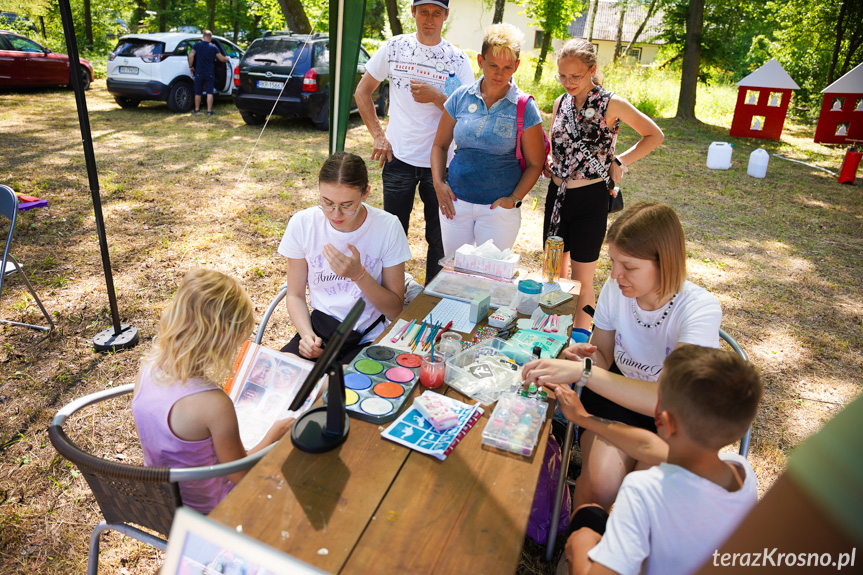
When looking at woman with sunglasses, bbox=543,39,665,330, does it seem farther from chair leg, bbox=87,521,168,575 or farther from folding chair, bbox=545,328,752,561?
chair leg, bbox=87,521,168,575

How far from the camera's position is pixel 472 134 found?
3.00 m

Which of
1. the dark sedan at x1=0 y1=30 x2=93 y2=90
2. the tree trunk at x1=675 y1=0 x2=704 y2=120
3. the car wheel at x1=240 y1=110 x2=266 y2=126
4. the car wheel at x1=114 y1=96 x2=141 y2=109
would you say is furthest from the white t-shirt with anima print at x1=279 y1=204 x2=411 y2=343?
the tree trunk at x1=675 y1=0 x2=704 y2=120

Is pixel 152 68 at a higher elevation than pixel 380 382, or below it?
higher

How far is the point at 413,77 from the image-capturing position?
3.40 meters

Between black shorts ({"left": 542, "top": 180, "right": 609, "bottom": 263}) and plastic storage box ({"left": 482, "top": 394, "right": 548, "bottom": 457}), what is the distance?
1646 mm

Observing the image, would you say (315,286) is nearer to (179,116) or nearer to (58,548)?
(58,548)

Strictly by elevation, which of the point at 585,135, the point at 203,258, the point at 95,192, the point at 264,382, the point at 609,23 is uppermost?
the point at 609,23

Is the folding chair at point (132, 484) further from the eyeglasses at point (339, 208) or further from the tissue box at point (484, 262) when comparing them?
the tissue box at point (484, 262)

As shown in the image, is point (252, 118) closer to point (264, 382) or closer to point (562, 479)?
point (264, 382)

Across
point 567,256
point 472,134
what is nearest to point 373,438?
point 472,134

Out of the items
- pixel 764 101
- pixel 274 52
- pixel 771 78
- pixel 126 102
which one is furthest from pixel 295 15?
pixel 764 101

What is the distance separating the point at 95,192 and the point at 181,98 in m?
8.38

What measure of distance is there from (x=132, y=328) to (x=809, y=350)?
4.43 metres

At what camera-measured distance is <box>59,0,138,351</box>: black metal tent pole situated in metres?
2.68
